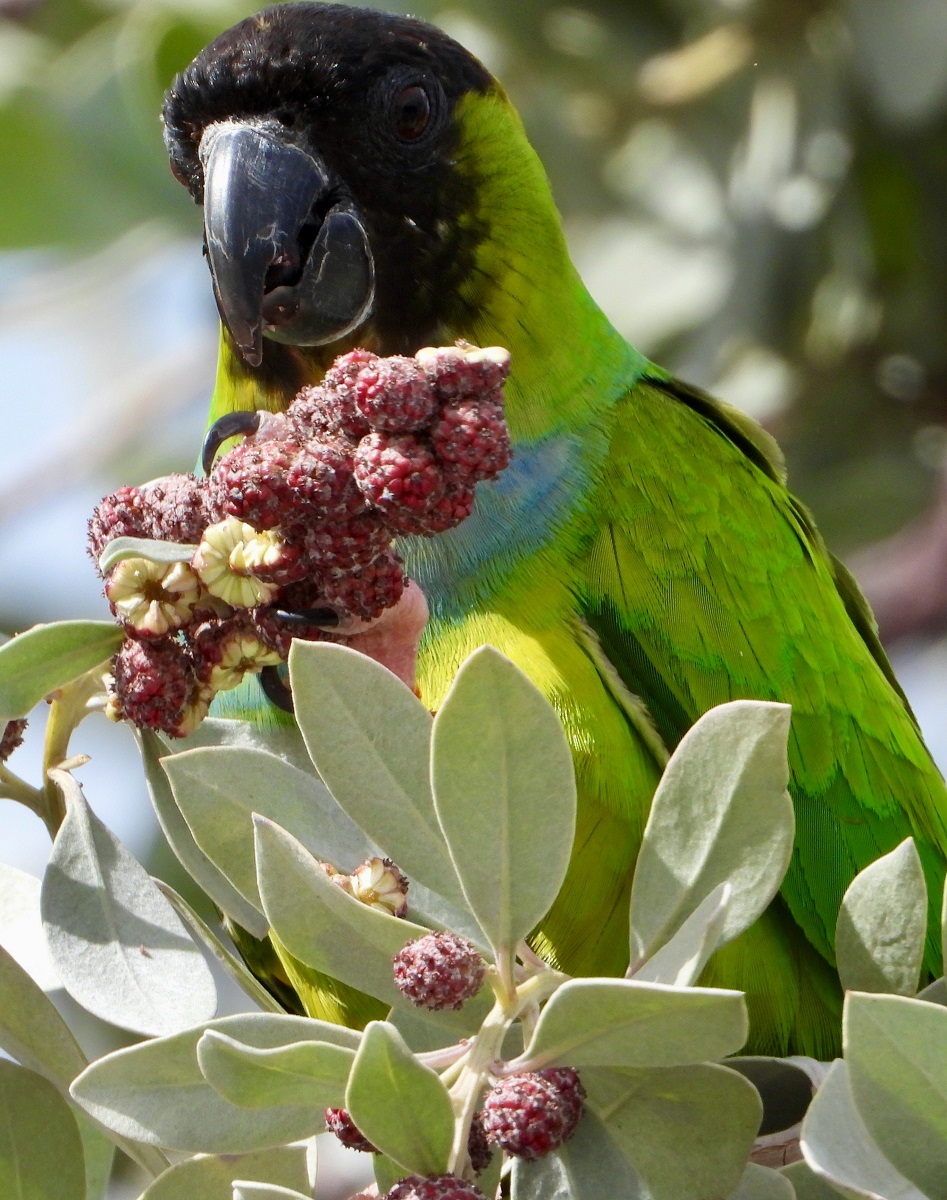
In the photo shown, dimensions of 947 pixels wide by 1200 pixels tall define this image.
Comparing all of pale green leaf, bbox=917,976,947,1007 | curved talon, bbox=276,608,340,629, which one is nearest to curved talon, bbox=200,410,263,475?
curved talon, bbox=276,608,340,629

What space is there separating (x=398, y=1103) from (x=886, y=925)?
43 centimetres

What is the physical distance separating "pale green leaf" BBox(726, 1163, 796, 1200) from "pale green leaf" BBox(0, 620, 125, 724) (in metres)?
0.72

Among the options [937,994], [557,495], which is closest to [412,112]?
[557,495]

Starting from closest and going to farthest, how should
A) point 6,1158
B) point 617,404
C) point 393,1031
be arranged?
point 393,1031 < point 6,1158 < point 617,404

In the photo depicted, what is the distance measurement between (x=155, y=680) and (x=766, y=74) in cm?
268

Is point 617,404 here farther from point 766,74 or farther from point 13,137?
point 13,137

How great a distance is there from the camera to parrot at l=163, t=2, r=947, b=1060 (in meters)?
2.10

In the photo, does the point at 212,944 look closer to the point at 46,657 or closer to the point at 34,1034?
the point at 34,1034

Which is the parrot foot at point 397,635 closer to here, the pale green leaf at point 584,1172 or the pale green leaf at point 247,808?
the pale green leaf at point 247,808

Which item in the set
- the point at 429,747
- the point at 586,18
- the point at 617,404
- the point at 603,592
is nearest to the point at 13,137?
the point at 586,18

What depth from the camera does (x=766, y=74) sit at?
11.5ft

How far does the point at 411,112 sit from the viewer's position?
2.40 metres

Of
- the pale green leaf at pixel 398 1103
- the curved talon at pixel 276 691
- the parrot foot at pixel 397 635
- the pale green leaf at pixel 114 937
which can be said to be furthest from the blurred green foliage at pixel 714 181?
the pale green leaf at pixel 398 1103

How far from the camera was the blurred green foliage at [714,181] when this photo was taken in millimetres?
3490
